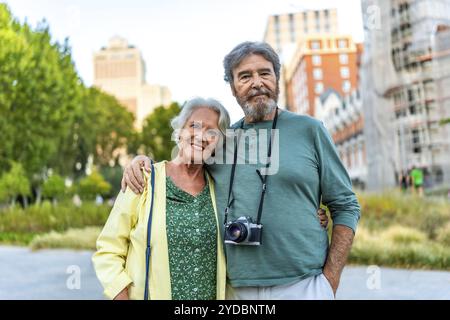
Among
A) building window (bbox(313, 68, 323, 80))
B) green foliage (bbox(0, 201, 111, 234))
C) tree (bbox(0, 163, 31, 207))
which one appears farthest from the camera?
building window (bbox(313, 68, 323, 80))

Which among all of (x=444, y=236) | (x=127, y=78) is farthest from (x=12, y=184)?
(x=127, y=78)

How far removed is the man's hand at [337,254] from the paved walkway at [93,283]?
4068 millimetres

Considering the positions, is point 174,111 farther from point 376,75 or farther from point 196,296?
point 196,296

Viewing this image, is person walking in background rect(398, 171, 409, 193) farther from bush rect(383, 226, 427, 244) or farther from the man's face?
the man's face

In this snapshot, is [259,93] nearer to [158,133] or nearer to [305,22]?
[158,133]

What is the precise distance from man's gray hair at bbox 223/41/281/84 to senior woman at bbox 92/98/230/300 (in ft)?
1.20

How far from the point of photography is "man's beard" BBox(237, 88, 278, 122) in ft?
6.85

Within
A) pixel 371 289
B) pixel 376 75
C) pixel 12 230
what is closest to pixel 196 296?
pixel 371 289

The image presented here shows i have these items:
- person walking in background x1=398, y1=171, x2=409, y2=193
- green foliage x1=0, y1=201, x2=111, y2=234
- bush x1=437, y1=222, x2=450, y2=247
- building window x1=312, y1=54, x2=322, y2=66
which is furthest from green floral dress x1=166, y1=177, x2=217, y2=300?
building window x1=312, y1=54, x2=322, y2=66

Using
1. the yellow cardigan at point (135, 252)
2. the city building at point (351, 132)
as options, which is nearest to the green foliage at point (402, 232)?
the yellow cardigan at point (135, 252)

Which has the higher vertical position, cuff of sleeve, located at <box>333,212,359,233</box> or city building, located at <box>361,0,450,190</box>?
city building, located at <box>361,0,450,190</box>

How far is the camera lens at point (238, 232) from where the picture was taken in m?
1.89

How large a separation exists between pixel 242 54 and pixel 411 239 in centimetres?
800

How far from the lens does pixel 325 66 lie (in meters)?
71.9
